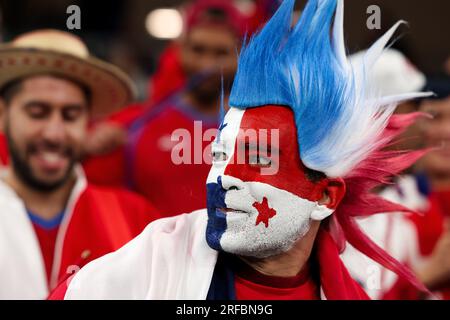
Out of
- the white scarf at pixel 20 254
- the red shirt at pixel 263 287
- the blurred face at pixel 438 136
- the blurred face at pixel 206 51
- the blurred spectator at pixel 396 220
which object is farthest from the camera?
the blurred face at pixel 206 51

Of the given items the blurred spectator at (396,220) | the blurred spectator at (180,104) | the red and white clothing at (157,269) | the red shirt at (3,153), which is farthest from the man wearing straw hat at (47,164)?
the red and white clothing at (157,269)

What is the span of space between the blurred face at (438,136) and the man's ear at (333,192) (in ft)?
6.06

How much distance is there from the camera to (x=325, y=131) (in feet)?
7.72

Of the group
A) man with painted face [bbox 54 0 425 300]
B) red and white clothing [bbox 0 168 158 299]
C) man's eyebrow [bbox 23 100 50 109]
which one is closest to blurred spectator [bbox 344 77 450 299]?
man with painted face [bbox 54 0 425 300]

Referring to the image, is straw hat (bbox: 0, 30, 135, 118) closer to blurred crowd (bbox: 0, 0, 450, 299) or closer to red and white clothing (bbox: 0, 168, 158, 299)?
blurred crowd (bbox: 0, 0, 450, 299)

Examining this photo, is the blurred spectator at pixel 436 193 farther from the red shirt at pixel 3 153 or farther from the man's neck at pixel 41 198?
the red shirt at pixel 3 153

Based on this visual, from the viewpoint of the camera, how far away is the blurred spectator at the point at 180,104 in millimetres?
4469

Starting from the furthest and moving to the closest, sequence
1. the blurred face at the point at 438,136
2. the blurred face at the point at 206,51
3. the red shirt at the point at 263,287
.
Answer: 1. the blurred face at the point at 206,51
2. the blurred face at the point at 438,136
3. the red shirt at the point at 263,287

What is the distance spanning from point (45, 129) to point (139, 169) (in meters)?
0.97

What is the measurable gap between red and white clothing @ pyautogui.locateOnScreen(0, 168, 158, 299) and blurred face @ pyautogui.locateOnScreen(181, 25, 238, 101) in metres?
1.11

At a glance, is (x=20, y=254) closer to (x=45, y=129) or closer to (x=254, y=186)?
(x=45, y=129)
